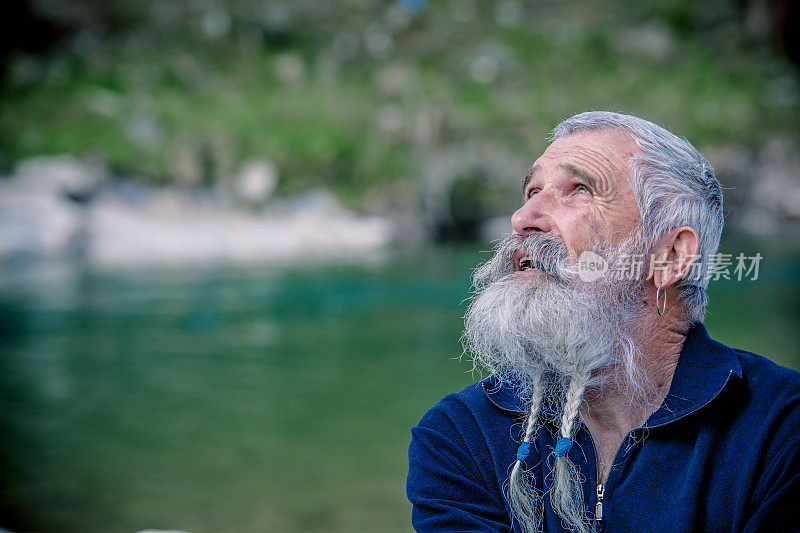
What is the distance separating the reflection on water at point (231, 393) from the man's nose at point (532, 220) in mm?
3978

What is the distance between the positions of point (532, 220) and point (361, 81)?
4789cm

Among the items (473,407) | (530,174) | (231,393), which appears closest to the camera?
(473,407)

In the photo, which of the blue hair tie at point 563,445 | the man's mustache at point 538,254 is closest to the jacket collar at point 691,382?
the blue hair tie at point 563,445

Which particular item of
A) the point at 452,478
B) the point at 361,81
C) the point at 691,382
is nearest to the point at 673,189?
the point at 691,382

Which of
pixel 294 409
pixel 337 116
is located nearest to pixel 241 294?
pixel 294 409

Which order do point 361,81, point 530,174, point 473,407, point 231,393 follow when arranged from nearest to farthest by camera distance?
point 473,407 → point 530,174 → point 231,393 → point 361,81

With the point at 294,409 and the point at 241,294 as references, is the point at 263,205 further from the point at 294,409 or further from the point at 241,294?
the point at 294,409

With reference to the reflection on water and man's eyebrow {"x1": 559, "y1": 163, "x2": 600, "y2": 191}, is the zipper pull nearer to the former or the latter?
man's eyebrow {"x1": 559, "y1": 163, "x2": 600, "y2": 191}

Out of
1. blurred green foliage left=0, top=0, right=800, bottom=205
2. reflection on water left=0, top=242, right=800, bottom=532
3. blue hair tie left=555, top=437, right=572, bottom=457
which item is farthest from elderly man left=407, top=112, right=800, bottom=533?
blurred green foliage left=0, top=0, right=800, bottom=205

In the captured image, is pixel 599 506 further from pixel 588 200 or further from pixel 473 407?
pixel 588 200

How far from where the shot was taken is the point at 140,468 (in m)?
6.66

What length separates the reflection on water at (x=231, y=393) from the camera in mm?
5801

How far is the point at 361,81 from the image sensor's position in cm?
4788

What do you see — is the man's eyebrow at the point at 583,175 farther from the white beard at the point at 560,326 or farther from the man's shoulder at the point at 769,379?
the man's shoulder at the point at 769,379
